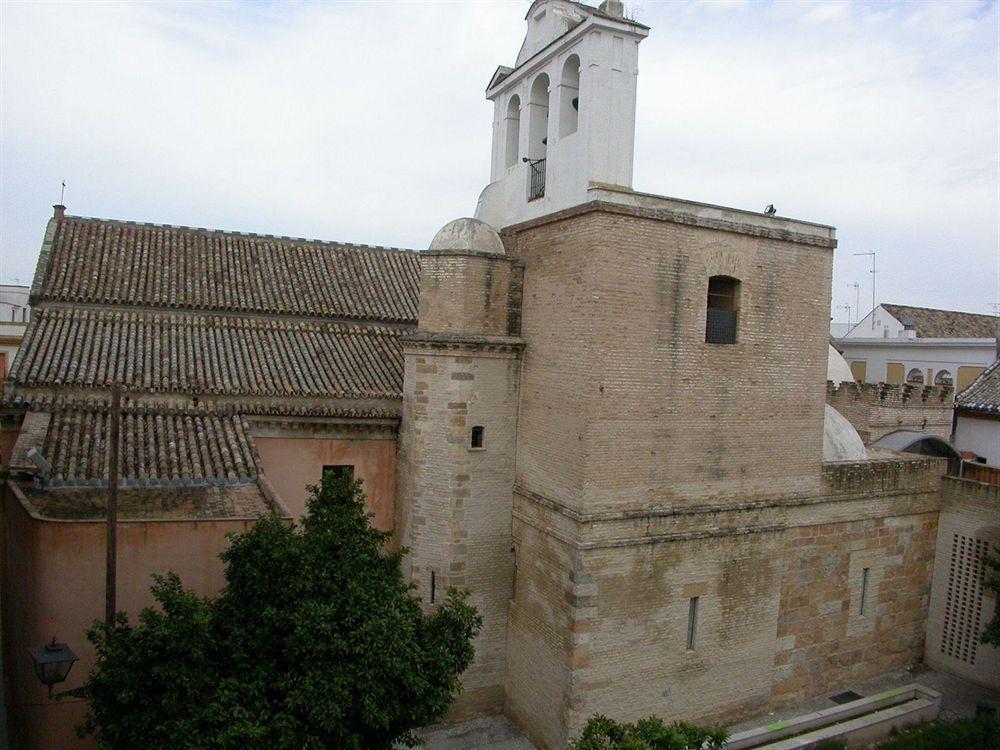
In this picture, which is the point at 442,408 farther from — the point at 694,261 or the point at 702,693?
the point at 702,693

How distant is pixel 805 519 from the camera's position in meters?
13.2

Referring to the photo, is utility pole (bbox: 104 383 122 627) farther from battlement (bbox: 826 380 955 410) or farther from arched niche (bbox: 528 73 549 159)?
battlement (bbox: 826 380 955 410)

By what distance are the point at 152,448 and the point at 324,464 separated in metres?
3.10

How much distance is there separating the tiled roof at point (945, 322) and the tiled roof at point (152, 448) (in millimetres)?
28208

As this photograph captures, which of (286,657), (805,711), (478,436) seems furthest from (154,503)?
(805,711)

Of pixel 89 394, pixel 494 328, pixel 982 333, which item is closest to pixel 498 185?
pixel 494 328

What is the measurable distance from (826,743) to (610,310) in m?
7.62

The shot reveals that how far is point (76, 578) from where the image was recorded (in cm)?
959

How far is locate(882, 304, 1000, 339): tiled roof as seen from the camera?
102 ft

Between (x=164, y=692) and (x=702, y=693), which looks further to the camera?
(x=702, y=693)

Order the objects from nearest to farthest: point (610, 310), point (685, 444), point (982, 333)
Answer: point (610, 310)
point (685, 444)
point (982, 333)

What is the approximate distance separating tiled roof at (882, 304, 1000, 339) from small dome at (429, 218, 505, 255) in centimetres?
2470

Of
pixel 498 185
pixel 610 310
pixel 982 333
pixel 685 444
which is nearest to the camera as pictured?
pixel 610 310

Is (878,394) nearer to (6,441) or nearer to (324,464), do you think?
(324,464)
